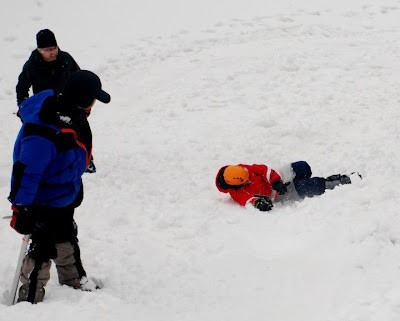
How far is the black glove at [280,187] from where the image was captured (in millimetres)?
6598

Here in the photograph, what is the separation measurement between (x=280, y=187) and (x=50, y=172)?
3452 mm

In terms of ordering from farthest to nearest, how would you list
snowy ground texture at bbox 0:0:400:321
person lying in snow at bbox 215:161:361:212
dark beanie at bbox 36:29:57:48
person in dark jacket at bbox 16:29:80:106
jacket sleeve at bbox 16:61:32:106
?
jacket sleeve at bbox 16:61:32:106, person in dark jacket at bbox 16:29:80:106, person lying in snow at bbox 215:161:361:212, dark beanie at bbox 36:29:57:48, snowy ground texture at bbox 0:0:400:321

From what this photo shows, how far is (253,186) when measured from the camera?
659 centimetres

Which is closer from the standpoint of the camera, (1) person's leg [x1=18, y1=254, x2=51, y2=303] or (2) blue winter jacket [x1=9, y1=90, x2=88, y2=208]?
(2) blue winter jacket [x1=9, y1=90, x2=88, y2=208]

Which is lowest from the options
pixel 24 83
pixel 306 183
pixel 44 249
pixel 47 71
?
pixel 306 183

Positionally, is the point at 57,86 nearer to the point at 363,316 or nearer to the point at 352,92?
the point at 363,316

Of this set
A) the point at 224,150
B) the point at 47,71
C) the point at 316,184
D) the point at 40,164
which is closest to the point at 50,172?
the point at 40,164

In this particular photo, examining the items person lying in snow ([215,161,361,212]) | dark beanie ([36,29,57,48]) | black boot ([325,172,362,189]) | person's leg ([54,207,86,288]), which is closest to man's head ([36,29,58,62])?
dark beanie ([36,29,57,48])

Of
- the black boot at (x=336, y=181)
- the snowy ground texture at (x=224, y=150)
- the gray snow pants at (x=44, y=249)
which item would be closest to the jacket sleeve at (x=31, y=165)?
the gray snow pants at (x=44, y=249)

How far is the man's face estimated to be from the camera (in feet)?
20.9

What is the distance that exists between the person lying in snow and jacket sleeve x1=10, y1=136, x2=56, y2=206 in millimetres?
3052

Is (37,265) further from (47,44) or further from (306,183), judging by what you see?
(306,183)

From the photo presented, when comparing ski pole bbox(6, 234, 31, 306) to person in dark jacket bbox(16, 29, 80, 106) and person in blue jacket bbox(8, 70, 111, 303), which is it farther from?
person in dark jacket bbox(16, 29, 80, 106)

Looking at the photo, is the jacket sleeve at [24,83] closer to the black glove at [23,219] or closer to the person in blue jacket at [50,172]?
the person in blue jacket at [50,172]
